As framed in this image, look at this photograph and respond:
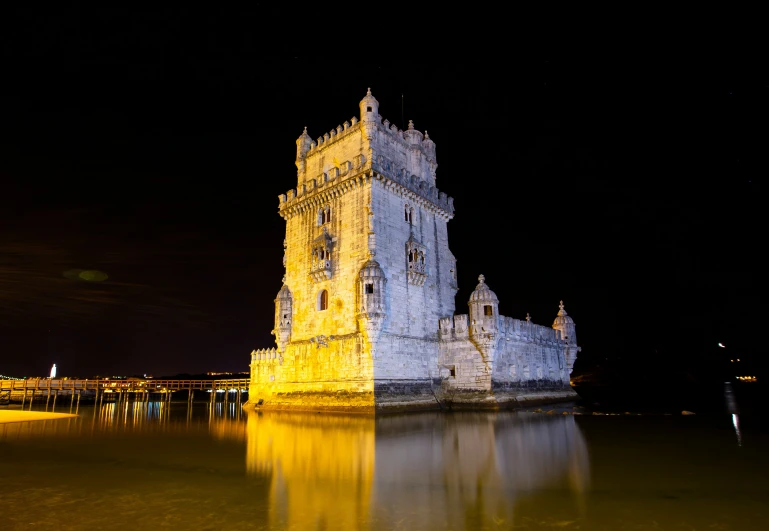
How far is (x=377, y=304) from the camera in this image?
89.4 ft

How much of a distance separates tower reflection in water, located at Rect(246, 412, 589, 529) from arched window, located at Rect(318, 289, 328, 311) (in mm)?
11762

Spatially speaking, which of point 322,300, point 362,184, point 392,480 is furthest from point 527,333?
point 392,480

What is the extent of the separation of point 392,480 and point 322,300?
22075 millimetres

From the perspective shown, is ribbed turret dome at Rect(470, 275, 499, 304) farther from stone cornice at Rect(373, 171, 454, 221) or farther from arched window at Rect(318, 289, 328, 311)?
arched window at Rect(318, 289, 328, 311)

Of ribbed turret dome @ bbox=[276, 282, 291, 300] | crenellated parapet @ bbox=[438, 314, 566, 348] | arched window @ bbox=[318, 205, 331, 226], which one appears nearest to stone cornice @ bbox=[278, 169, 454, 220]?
arched window @ bbox=[318, 205, 331, 226]

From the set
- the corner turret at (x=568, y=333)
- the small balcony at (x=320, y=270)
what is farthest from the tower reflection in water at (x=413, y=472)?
the corner turret at (x=568, y=333)

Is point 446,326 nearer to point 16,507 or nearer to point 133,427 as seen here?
point 133,427

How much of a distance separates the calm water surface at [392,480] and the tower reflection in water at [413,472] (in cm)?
4

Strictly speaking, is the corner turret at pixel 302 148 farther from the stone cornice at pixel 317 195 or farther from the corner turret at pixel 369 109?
the corner turret at pixel 369 109

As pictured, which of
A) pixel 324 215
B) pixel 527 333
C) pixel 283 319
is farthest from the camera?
pixel 527 333

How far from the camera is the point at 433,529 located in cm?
686

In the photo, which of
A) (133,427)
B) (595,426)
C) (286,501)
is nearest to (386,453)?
(286,501)

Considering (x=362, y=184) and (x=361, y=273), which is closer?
(x=361, y=273)

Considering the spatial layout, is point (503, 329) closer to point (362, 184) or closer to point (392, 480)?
point (362, 184)
